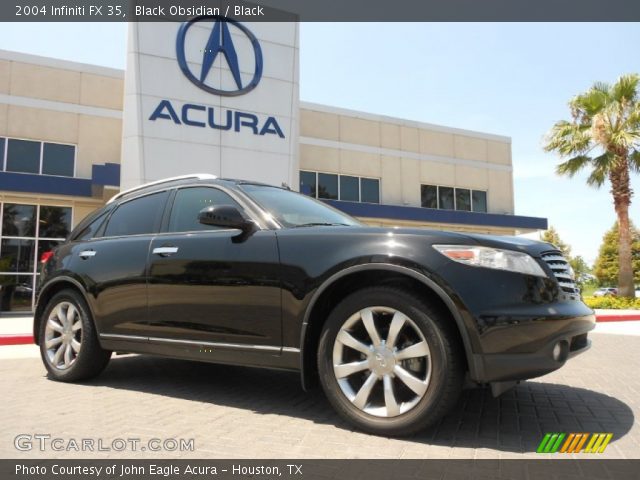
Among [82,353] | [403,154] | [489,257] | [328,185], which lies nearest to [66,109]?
[328,185]

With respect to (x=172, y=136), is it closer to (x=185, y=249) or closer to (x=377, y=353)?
(x=185, y=249)

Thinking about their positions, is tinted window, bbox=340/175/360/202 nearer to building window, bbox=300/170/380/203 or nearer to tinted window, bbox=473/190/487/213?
building window, bbox=300/170/380/203

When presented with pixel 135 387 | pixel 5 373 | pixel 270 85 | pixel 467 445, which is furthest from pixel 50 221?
pixel 467 445

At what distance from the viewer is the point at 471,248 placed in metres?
2.92

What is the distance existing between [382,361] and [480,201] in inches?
880

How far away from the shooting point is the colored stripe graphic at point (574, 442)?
2789 millimetres

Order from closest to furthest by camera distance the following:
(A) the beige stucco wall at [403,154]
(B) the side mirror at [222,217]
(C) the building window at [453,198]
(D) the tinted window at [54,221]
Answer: (B) the side mirror at [222,217]
(D) the tinted window at [54,221]
(A) the beige stucco wall at [403,154]
(C) the building window at [453,198]

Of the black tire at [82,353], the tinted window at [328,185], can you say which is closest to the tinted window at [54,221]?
the tinted window at [328,185]

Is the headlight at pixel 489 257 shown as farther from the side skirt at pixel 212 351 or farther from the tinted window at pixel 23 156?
the tinted window at pixel 23 156

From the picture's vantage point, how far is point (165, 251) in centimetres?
400

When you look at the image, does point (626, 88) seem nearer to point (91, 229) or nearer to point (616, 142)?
point (616, 142)

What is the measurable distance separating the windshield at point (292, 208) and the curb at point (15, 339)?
6394mm

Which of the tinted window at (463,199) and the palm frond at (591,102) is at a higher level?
the palm frond at (591,102)
